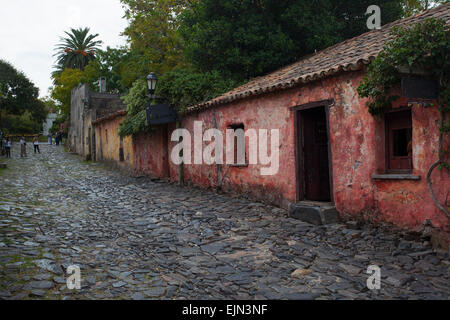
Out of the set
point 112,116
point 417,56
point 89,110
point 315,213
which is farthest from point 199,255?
point 89,110

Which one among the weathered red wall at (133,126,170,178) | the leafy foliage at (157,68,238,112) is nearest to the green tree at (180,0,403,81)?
the leafy foliage at (157,68,238,112)

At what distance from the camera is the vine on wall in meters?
5.47

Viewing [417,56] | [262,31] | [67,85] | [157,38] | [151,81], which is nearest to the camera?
[417,56]

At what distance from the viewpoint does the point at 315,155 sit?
897 cm

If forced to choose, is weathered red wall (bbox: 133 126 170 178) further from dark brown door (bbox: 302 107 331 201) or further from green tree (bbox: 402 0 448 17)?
green tree (bbox: 402 0 448 17)

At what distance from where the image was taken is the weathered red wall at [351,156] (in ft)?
19.9

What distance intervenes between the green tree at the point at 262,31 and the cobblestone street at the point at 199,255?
6588mm

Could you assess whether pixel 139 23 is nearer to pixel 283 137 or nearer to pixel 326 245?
pixel 283 137

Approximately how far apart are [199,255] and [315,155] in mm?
4307

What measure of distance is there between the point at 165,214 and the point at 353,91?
190 inches

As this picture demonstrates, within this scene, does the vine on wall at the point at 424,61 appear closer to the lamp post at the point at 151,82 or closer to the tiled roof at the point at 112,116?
the lamp post at the point at 151,82

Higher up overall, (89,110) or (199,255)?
(89,110)

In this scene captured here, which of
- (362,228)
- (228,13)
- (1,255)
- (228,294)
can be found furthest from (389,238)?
(228,13)

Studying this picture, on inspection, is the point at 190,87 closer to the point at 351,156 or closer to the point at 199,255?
the point at 351,156
